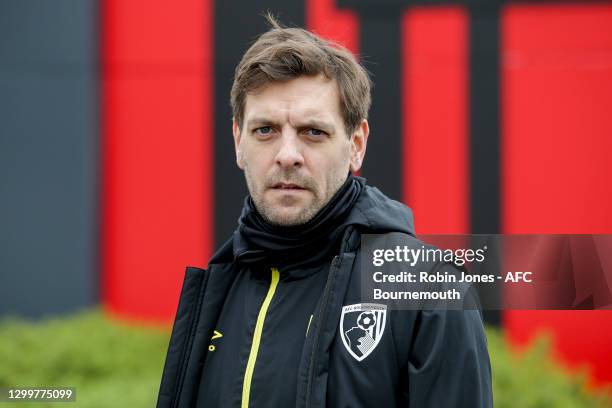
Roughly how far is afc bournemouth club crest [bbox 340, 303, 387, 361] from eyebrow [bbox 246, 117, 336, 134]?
1.32ft

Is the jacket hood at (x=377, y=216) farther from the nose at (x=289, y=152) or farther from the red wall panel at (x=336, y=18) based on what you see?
the red wall panel at (x=336, y=18)

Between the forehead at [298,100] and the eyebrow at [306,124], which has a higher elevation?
the forehead at [298,100]

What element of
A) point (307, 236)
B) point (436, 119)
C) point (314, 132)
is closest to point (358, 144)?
point (314, 132)

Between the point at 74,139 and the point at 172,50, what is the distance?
3.10ft

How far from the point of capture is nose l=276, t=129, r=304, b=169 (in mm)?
1790

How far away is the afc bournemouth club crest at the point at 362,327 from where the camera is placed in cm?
165

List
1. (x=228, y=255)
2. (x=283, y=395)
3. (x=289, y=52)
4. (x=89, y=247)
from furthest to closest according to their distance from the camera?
(x=89, y=247) → (x=228, y=255) → (x=289, y=52) → (x=283, y=395)

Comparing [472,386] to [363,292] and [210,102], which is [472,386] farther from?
[210,102]

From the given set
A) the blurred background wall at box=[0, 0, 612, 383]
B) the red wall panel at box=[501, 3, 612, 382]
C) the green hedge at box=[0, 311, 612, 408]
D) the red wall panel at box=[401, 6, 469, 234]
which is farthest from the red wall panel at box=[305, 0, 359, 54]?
the green hedge at box=[0, 311, 612, 408]

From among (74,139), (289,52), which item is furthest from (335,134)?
(74,139)

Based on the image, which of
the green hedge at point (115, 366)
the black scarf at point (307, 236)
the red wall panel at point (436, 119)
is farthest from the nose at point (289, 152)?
the red wall panel at point (436, 119)

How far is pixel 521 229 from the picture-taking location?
5547 mm

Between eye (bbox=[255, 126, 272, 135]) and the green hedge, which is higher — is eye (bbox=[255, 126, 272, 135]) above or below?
above

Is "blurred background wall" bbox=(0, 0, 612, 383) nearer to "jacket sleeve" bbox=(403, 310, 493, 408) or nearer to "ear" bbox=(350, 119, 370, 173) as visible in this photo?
"ear" bbox=(350, 119, 370, 173)
